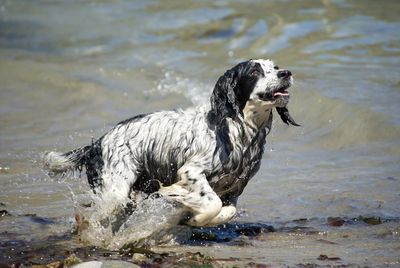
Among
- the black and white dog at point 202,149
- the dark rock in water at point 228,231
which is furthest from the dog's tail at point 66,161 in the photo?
the dark rock in water at point 228,231

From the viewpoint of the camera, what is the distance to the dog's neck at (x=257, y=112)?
6.63m

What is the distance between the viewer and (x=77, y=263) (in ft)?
18.9

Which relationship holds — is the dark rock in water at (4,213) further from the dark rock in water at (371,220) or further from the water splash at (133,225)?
the dark rock in water at (371,220)

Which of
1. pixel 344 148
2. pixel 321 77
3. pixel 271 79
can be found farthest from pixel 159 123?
Answer: pixel 321 77

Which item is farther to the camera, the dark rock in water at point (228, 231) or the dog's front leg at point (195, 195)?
the dark rock in water at point (228, 231)

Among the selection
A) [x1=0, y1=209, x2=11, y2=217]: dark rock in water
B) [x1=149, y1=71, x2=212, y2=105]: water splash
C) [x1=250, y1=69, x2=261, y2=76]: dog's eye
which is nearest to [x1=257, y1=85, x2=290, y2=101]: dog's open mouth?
[x1=250, y1=69, x2=261, y2=76]: dog's eye

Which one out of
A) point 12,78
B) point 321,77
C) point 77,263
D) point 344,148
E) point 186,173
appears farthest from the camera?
point 12,78

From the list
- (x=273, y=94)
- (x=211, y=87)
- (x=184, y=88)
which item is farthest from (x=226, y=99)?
(x=184, y=88)

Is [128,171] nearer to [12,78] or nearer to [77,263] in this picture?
[77,263]

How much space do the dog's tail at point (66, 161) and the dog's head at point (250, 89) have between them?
4.18ft

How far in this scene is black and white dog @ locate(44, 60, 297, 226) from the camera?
6.57 meters

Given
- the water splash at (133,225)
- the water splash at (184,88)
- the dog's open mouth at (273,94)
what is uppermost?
the water splash at (184,88)

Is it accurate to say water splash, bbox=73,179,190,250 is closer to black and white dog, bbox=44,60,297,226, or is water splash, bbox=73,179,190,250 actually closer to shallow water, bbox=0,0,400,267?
black and white dog, bbox=44,60,297,226

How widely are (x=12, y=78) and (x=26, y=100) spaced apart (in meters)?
1.17
